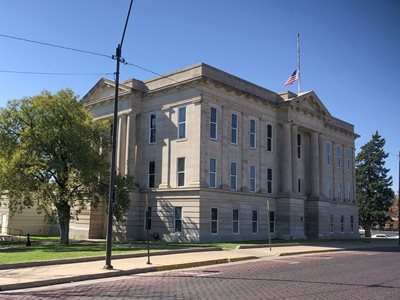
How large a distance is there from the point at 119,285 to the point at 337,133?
46.5 metres

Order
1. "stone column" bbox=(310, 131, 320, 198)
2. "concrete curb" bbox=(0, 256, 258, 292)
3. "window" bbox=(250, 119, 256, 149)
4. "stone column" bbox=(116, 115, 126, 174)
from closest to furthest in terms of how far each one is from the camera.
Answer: "concrete curb" bbox=(0, 256, 258, 292)
"stone column" bbox=(116, 115, 126, 174)
"window" bbox=(250, 119, 256, 149)
"stone column" bbox=(310, 131, 320, 198)

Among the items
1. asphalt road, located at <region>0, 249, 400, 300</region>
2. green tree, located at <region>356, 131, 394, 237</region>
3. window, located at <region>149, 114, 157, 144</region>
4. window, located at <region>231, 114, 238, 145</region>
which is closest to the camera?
asphalt road, located at <region>0, 249, 400, 300</region>

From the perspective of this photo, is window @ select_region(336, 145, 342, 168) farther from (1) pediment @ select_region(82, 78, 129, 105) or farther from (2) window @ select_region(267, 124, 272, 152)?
(1) pediment @ select_region(82, 78, 129, 105)

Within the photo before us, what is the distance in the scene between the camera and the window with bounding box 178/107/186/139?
37.2 meters

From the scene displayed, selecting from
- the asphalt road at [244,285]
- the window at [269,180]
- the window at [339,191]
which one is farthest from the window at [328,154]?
the asphalt road at [244,285]

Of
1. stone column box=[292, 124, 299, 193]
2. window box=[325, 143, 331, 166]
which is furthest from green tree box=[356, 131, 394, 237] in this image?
stone column box=[292, 124, 299, 193]

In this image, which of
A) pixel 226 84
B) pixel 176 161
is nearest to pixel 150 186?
pixel 176 161

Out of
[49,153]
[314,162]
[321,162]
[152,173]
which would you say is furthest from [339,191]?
[49,153]

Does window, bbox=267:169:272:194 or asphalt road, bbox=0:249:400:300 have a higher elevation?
window, bbox=267:169:272:194

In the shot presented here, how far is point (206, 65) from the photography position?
3641 cm

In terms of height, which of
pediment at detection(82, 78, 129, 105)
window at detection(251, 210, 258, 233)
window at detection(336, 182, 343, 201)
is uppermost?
pediment at detection(82, 78, 129, 105)

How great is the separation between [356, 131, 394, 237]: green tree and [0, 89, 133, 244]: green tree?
51.8m

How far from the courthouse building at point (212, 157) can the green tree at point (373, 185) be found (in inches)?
962

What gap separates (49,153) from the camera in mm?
28984
